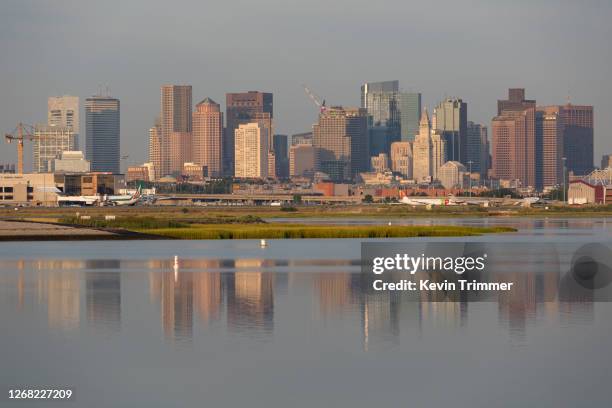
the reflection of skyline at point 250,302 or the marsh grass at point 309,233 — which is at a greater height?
the marsh grass at point 309,233

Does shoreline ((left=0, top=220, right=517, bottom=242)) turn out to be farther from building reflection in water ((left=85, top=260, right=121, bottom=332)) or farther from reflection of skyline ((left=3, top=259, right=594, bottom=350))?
reflection of skyline ((left=3, top=259, right=594, bottom=350))

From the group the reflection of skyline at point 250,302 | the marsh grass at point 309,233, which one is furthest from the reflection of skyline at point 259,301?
the marsh grass at point 309,233

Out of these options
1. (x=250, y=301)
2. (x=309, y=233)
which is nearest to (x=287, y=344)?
(x=250, y=301)

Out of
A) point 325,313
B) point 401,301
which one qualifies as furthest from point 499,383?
point 401,301

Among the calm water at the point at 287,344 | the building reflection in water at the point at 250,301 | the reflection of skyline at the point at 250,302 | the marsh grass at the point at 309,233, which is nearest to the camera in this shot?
the calm water at the point at 287,344

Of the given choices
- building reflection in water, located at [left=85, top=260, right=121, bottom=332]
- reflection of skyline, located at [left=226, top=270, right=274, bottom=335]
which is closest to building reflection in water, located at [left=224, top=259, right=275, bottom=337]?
reflection of skyline, located at [left=226, top=270, right=274, bottom=335]

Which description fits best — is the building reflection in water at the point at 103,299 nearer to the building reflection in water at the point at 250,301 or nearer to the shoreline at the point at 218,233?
the building reflection in water at the point at 250,301
